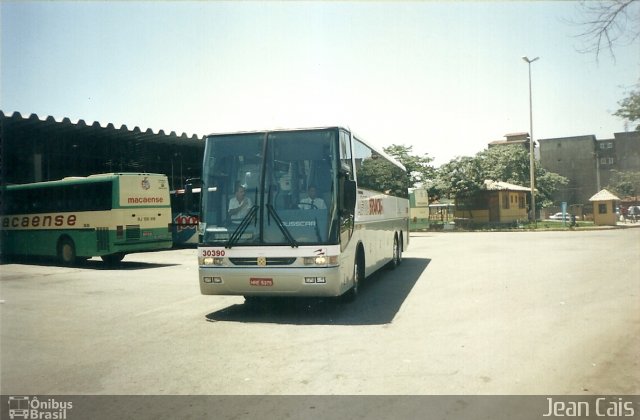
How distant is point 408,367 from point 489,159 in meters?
57.5

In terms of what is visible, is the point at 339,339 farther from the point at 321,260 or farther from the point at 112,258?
the point at 112,258

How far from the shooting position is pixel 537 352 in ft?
20.4

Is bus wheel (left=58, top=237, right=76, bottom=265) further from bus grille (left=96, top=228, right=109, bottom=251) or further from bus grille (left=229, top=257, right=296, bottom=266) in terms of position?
bus grille (left=229, top=257, right=296, bottom=266)

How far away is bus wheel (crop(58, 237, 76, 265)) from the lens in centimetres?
1812

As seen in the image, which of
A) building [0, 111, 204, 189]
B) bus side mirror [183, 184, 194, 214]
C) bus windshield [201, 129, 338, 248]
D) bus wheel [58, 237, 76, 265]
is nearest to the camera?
bus windshield [201, 129, 338, 248]

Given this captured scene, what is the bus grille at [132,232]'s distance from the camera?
17.2 meters

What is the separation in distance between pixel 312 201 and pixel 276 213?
24.3 inches

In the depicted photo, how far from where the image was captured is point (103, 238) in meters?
17.1

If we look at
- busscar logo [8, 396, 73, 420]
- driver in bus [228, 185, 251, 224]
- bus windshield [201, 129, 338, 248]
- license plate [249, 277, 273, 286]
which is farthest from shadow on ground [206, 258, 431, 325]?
busscar logo [8, 396, 73, 420]

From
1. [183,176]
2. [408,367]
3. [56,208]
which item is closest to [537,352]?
[408,367]

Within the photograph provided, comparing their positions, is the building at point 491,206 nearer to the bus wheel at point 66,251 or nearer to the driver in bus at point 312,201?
the bus wheel at point 66,251

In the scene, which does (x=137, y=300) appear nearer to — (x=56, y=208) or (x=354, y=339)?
(x=354, y=339)

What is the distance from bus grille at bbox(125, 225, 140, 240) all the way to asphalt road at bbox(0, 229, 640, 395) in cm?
402

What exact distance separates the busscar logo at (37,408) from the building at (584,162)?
292 feet
